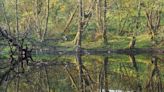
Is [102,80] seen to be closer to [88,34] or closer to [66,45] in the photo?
[66,45]

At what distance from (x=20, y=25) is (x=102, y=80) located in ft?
147

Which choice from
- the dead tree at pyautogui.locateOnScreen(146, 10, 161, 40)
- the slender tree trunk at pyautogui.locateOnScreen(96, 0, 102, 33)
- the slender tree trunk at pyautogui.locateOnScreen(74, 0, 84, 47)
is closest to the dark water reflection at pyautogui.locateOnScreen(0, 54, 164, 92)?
the slender tree trunk at pyautogui.locateOnScreen(74, 0, 84, 47)

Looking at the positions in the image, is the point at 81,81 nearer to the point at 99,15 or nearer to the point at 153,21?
the point at 99,15

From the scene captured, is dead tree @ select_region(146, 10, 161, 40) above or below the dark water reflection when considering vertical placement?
above

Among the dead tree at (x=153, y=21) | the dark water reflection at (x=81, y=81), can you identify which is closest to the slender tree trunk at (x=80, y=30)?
the dead tree at (x=153, y=21)

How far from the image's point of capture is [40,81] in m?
28.2

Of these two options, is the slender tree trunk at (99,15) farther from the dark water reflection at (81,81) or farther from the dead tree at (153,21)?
the dark water reflection at (81,81)

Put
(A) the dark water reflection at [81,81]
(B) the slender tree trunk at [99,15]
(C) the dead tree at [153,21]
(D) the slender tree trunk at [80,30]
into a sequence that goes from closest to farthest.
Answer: (A) the dark water reflection at [81,81]
(D) the slender tree trunk at [80,30]
(C) the dead tree at [153,21]
(B) the slender tree trunk at [99,15]

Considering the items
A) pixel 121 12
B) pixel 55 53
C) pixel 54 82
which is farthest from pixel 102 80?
pixel 121 12

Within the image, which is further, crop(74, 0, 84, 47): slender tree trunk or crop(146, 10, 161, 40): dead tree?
crop(146, 10, 161, 40): dead tree

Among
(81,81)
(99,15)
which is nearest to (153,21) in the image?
(99,15)

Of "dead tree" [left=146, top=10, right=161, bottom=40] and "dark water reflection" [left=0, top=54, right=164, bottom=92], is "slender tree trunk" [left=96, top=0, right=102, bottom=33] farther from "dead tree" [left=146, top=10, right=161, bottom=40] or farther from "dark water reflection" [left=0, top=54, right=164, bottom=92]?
"dark water reflection" [left=0, top=54, right=164, bottom=92]

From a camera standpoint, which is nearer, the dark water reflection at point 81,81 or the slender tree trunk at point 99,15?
the dark water reflection at point 81,81

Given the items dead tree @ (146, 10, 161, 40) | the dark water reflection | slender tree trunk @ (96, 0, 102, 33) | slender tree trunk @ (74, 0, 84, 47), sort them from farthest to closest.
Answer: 1. slender tree trunk @ (96, 0, 102, 33)
2. dead tree @ (146, 10, 161, 40)
3. slender tree trunk @ (74, 0, 84, 47)
4. the dark water reflection
